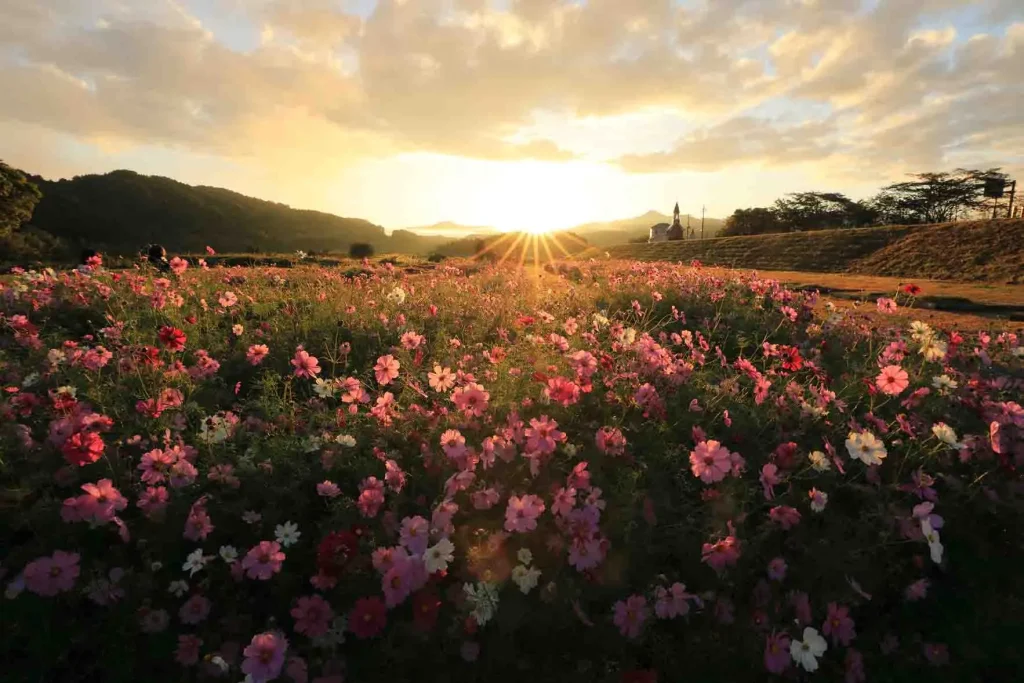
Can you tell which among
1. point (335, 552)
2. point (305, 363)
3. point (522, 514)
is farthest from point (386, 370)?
point (522, 514)

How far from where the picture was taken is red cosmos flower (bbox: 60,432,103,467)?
2.48 meters

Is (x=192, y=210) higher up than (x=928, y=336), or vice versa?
(x=192, y=210)

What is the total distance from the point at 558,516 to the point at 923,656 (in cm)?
177

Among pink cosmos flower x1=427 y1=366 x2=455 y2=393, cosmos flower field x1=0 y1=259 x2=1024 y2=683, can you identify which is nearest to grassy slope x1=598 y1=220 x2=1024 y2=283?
cosmos flower field x1=0 y1=259 x2=1024 y2=683

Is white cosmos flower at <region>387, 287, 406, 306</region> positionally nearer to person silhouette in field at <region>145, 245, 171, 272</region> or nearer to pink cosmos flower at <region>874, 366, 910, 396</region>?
pink cosmos flower at <region>874, 366, 910, 396</region>

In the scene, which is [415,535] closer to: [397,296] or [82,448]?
[82,448]

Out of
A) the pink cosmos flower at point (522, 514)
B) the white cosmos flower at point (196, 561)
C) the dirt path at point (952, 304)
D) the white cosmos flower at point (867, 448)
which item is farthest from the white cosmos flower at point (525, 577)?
the dirt path at point (952, 304)

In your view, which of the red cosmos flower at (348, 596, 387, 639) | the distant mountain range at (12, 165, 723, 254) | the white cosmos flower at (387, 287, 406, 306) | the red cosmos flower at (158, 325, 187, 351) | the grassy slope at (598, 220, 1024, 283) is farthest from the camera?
the distant mountain range at (12, 165, 723, 254)

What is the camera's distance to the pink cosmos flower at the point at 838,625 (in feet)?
8.14

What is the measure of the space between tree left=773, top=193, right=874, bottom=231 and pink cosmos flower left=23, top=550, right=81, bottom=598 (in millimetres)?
57926

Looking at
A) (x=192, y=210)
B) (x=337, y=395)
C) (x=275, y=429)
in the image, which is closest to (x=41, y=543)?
(x=275, y=429)

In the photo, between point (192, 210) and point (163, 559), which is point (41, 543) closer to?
point (163, 559)

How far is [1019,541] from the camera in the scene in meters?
3.21

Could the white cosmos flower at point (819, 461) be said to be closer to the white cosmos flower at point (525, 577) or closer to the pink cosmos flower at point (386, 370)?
the white cosmos flower at point (525, 577)
